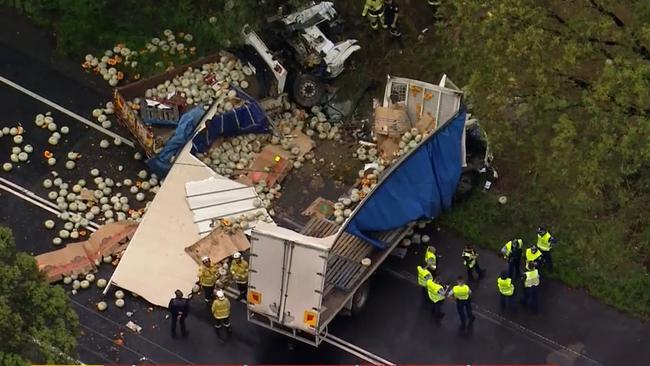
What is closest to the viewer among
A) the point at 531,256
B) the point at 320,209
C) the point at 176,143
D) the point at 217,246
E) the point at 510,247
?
the point at 531,256

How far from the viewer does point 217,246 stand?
26.9m

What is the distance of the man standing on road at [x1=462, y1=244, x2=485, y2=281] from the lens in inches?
1044

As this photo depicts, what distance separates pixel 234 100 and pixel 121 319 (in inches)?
234

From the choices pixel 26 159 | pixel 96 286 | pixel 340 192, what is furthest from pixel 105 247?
pixel 340 192

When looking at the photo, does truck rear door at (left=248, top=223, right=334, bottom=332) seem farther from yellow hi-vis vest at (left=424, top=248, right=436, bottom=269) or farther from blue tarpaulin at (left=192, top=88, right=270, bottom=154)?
blue tarpaulin at (left=192, top=88, right=270, bottom=154)

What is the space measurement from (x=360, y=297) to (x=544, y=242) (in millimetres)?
4103

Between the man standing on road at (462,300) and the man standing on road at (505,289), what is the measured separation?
2.25ft

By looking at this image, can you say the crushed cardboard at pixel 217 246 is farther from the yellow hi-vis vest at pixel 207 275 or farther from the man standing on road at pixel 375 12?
the man standing on road at pixel 375 12

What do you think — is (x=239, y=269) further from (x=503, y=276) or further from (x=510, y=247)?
(x=510, y=247)

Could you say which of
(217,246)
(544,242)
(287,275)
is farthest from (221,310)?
Answer: (544,242)

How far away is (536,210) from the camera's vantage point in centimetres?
2814

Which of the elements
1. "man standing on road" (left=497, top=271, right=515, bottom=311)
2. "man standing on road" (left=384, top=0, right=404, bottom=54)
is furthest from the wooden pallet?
"man standing on road" (left=384, top=0, right=404, bottom=54)

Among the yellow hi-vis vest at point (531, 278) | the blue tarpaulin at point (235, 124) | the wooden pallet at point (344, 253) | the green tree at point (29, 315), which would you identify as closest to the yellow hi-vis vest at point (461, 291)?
the yellow hi-vis vest at point (531, 278)

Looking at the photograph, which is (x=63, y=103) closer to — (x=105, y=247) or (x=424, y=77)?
(x=105, y=247)
